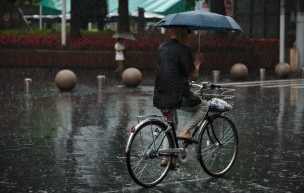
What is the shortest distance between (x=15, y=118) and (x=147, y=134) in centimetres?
736

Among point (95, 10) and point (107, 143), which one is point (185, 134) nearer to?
point (107, 143)

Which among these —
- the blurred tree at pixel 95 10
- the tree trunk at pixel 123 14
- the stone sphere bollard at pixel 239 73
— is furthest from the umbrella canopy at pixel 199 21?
the blurred tree at pixel 95 10

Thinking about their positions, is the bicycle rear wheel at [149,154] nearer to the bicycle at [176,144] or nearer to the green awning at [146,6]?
the bicycle at [176,144]

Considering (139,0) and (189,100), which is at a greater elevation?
(139,0)

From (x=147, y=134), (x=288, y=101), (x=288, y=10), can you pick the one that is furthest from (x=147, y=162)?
(x=288, y=10)

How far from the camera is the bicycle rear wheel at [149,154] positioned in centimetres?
831

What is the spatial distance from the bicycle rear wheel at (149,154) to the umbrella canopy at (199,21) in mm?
1230

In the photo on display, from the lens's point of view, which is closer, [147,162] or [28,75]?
[147,162]

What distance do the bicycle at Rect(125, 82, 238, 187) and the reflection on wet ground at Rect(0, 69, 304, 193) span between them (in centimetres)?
19

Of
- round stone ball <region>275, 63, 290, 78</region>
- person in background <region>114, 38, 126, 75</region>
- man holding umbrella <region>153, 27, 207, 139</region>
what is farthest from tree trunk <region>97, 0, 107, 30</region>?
man holding umbrella <region>153, 27, 207, 139</region>

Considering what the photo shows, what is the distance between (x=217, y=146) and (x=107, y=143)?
9.71 ft

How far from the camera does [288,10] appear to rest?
120 feet

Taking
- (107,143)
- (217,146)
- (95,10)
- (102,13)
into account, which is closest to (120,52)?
(107,143)

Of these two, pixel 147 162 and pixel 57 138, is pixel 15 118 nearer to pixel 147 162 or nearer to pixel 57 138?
pixel 57 138
